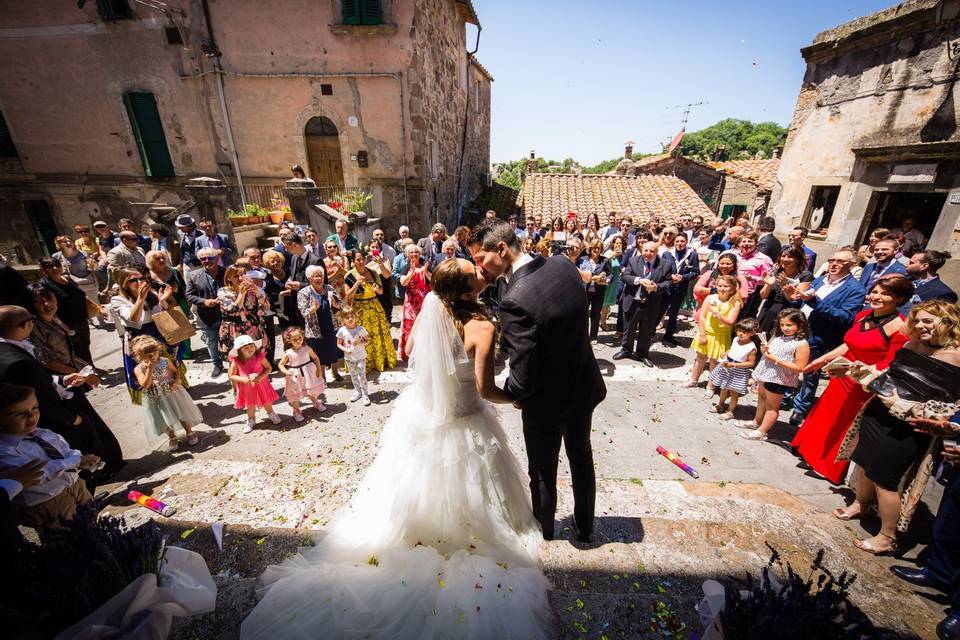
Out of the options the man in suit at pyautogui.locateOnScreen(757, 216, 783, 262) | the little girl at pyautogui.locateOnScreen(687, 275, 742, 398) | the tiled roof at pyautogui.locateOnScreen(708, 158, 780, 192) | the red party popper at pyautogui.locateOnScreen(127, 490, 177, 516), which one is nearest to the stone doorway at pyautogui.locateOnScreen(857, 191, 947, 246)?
the man in suit at pyautogui.locateOnScreen(757, 216, 783, 262)

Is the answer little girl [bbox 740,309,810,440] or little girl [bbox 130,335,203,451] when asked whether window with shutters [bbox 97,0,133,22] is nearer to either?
little girl [bbox 130,335,203,451]

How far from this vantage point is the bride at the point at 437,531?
2.00 metres

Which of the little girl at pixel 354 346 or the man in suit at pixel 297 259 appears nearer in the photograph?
the little girl at pixel 354 346

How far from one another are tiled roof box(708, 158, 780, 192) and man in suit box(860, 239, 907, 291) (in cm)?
1411

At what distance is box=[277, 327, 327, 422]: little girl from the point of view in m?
4.60

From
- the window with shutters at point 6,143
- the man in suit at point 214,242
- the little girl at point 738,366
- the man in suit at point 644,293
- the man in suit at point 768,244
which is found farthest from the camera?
the window with shutters at point 6,143

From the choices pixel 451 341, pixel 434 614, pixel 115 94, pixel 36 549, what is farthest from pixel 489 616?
pixel 115 94

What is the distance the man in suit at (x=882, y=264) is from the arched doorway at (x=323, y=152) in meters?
13.1

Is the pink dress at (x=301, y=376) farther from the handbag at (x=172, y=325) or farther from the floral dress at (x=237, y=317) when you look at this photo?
the handbag at (x=172, y=325)

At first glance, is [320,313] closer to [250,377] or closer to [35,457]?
[250,377]

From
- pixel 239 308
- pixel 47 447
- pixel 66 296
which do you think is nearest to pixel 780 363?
pixel 47 447

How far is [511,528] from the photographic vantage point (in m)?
2.66

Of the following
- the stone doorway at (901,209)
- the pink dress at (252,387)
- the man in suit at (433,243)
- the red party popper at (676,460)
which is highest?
the stone doorway at (901,209)

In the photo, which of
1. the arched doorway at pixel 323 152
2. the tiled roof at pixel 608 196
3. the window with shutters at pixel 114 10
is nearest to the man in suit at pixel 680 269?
the tiled roof at pixel 608 196
